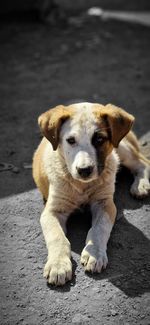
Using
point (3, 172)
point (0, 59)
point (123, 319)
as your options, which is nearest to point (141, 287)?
point (123, 319)

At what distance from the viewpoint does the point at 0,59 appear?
1146cm

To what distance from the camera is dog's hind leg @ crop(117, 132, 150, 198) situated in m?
6.69

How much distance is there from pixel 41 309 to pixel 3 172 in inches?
111

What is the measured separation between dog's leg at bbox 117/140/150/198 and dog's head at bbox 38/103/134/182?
1.15 m

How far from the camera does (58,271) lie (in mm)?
4957

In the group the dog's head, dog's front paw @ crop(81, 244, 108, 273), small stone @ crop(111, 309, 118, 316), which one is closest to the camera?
small stone @ crop(111, 309, 118, 316)

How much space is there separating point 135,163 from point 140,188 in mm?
502

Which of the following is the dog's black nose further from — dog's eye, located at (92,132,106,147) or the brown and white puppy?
dog's eye, located at (92,132,106,147)

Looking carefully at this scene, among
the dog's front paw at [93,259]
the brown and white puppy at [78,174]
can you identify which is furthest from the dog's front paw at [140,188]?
the dog's front paw at [93,259]

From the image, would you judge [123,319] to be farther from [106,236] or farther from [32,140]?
[32,140]

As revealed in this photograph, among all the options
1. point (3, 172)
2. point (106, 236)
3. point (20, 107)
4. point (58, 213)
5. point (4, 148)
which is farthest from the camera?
point (20, 107)

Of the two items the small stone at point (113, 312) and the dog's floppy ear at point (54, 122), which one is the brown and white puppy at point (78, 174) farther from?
the small stone at point (113, 312)

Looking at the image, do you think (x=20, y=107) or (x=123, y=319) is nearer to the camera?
(x=123, y=319)

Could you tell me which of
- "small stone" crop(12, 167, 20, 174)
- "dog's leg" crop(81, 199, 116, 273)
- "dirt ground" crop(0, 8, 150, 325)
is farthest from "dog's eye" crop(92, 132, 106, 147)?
"small stone" crop(12, 167, 20, 174)
